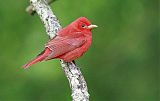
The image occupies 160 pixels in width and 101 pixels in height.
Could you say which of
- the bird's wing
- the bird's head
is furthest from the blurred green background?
the bird's wing

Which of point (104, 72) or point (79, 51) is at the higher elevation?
point (104, 72)

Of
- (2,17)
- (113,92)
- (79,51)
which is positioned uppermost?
(2,17)

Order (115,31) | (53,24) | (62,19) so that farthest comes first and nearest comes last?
(115,31), (62,19), (53,24)

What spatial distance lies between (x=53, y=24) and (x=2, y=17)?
2.75 m

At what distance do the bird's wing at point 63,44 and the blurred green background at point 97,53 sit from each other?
1834mm

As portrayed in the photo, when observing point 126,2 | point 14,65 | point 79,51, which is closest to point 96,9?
point 126,2

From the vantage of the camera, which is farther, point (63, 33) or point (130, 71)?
point (130, 71)

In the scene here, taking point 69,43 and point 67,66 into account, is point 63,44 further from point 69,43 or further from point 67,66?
point 67,66

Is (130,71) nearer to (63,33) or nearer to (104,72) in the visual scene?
(104,72)

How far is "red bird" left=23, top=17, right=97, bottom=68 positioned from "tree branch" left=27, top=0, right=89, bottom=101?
0.08m

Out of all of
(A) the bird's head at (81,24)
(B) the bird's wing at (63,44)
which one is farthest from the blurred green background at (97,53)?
(B) the bird's wing at (63,44)

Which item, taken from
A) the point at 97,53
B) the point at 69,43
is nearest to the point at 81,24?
the point at 69,43

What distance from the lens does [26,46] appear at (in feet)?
40.2

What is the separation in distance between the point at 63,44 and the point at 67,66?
45 cm
